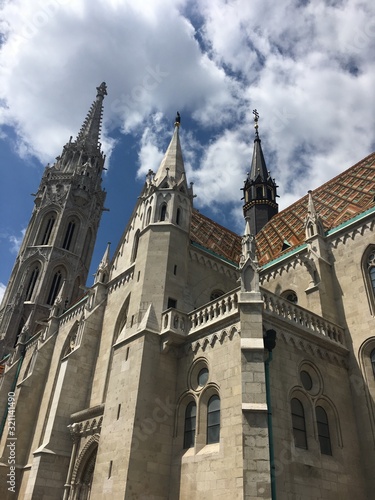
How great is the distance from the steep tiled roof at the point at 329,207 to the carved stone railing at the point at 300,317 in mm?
5695

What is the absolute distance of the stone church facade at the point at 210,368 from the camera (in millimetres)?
11930

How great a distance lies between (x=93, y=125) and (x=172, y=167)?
1793 inches

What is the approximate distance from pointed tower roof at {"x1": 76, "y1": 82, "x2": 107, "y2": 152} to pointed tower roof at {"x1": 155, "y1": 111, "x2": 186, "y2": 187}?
38.5 meters

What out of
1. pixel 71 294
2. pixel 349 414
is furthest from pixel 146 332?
pixel 71 294

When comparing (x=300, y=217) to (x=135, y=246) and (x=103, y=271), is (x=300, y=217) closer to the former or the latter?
(x=135, y=246)

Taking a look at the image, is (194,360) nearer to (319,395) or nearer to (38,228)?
(319,395)

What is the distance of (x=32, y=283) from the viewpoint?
152ft

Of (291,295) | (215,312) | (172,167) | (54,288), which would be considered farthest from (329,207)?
(54,288)

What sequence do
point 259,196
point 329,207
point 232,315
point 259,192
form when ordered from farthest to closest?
point 259,192 < point 259,196 < point 329,207 < point 232,315

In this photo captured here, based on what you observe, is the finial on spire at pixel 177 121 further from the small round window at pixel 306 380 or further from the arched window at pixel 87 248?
the arched window at pixel 87 248

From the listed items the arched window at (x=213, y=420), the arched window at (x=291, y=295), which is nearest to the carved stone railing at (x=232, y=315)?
the arched window at (x=213, y=420)

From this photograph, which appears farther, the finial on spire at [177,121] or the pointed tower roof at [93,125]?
the pointed tower roof at [93,125]

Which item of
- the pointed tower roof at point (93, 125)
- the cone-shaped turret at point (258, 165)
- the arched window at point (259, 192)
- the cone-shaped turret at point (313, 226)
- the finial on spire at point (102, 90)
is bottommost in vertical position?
the cone-shaped turret at point (313, 226)

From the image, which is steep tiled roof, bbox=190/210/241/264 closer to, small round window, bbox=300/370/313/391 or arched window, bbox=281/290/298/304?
arched window, bbox=281/290/298/304
